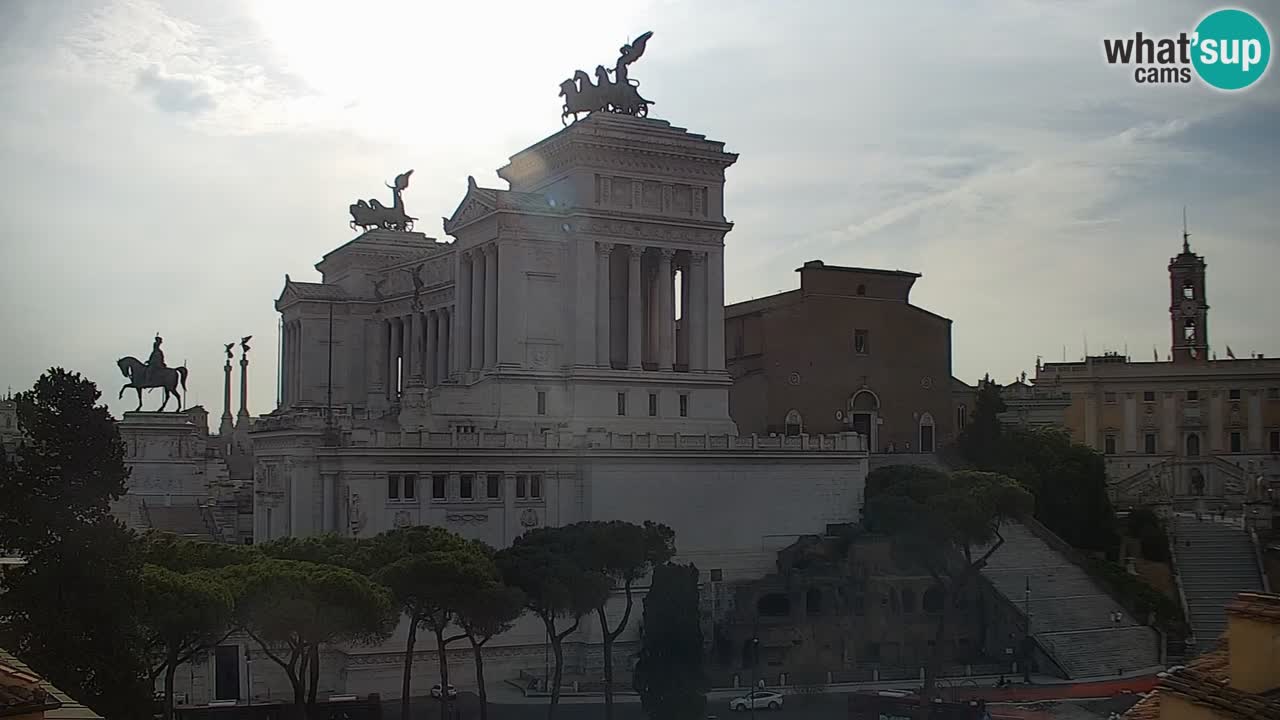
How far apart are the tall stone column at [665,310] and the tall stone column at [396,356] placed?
87.3 feet

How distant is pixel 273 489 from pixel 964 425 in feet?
144

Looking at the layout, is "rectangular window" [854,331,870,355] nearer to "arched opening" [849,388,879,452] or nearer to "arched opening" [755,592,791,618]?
"arched opening" [849,388,879,452]

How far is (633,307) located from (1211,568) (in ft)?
108

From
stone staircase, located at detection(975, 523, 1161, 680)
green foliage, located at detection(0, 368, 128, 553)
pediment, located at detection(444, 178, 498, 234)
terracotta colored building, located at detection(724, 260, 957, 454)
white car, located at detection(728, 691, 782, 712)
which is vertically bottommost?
white car, located at detection(728, 691, 782, 712)

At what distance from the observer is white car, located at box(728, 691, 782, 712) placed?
5425 centimetres

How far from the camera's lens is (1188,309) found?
10950 centimetres

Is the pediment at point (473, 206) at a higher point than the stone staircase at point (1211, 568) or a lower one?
higher

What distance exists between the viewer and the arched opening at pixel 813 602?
66062 mm

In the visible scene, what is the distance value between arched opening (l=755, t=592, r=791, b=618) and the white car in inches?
383

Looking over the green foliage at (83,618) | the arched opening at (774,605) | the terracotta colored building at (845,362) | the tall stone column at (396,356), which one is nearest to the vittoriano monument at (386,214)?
the tall stone column at (396,356)

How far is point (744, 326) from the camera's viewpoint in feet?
282

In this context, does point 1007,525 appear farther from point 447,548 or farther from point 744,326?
point 447,548

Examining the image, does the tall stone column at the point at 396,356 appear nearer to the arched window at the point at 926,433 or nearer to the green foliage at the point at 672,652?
the arched window at the point at 926,433

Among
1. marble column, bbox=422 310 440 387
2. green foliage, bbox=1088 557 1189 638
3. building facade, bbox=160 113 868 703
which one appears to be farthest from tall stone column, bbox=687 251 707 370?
green foliage, bbox=1088 557 1189 638
